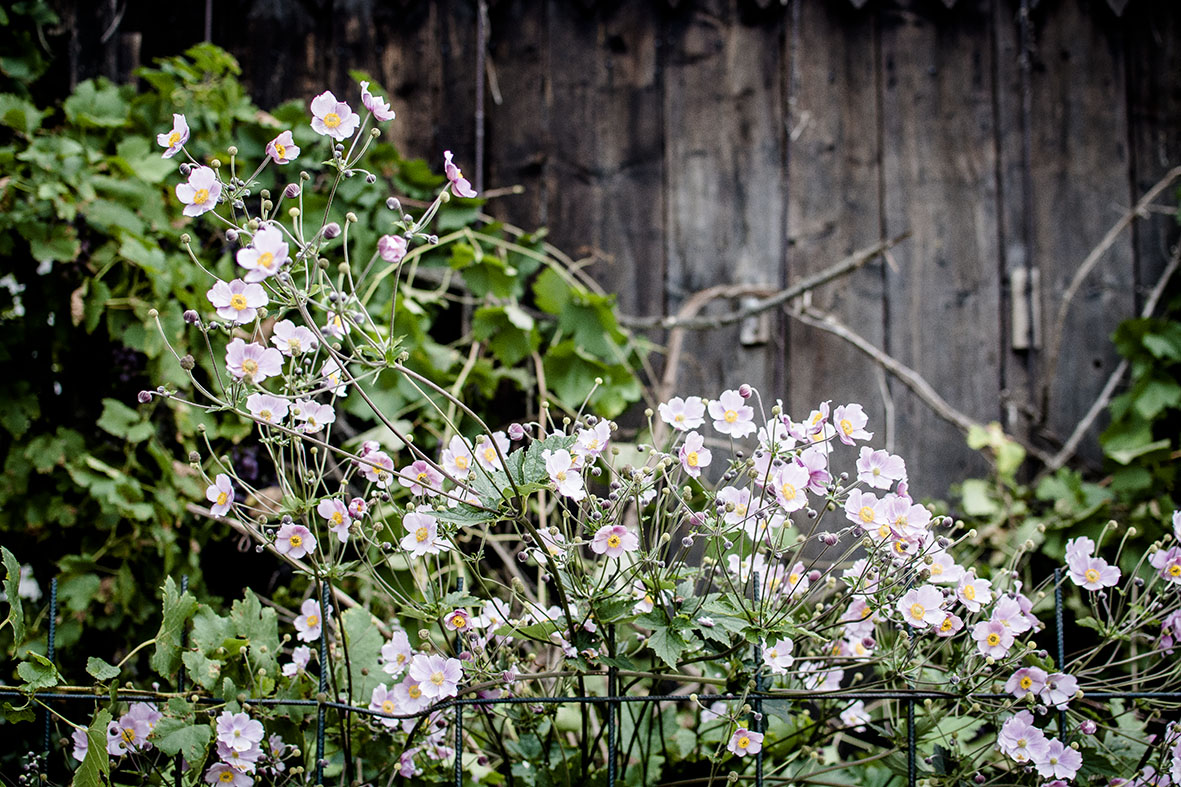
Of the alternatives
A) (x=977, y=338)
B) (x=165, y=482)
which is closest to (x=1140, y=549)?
(x=977, y=338)

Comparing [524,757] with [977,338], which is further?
[977,338]

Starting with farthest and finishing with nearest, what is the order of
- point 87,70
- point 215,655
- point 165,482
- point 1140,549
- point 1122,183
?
point 1122,183 < point 87,70 < point 1140,549 < point 165,482 < point 215,655

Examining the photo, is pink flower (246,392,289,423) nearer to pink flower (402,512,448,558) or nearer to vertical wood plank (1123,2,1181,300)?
pink flower (402,512,448,558)

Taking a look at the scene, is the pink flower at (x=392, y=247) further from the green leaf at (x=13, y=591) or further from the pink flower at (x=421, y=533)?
the green leaf at (x=13, y=591)

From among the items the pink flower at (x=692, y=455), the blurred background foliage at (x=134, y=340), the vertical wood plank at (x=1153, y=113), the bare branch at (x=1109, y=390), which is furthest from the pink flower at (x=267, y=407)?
the vertical wood plank at (x=1153, y=113)

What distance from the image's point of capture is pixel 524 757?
4.75 feet

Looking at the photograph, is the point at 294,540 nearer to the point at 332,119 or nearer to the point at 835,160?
the point at 332,119

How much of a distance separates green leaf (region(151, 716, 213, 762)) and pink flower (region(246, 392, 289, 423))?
0.44 metres

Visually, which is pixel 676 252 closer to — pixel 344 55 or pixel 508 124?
pixel 508 124

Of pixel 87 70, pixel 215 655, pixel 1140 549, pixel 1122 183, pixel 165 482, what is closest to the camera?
pixel 215 655

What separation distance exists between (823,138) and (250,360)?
212 cm

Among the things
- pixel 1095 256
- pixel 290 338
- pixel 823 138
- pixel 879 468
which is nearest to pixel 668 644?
pixel 879 468

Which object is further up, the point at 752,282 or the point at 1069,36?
the point at 1069,36

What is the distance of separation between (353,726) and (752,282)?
1766 mm
